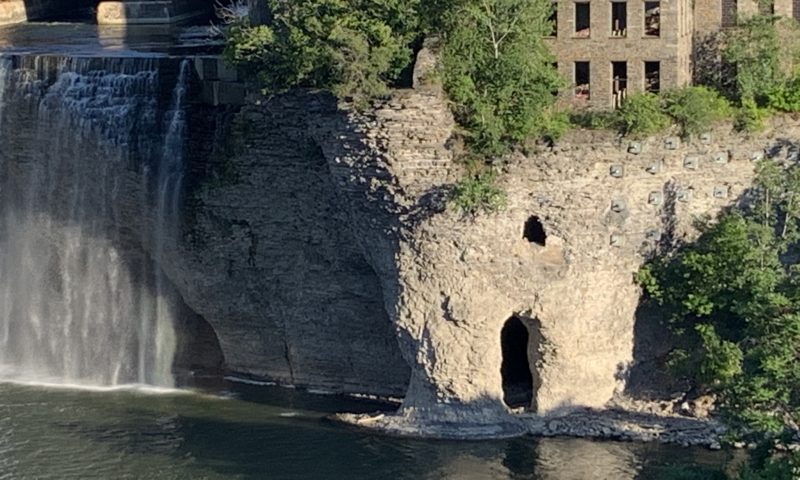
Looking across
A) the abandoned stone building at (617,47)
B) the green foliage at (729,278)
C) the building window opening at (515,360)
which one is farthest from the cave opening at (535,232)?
the abandoned stone building at (617,47)

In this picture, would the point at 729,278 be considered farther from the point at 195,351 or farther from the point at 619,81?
the point at 195,351

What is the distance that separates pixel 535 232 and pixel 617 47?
5752mm

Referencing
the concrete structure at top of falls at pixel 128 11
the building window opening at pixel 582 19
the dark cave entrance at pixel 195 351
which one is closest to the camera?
the building window opening at pixel 582 19

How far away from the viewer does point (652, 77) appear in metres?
56.5

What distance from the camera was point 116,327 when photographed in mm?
62906

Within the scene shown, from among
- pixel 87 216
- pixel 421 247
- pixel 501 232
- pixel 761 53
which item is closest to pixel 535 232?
pixel 501 232

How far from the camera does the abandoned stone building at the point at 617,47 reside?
2195 inches

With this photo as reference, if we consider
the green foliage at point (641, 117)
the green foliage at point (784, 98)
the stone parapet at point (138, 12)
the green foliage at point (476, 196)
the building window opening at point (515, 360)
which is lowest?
the building window opening at point (515, 360)

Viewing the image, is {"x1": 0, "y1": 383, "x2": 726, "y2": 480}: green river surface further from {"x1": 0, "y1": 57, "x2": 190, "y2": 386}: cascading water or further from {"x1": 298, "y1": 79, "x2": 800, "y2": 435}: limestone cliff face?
{"x1": 0, "y1": 57, "x2": 190, "y2": 386}: cascading water

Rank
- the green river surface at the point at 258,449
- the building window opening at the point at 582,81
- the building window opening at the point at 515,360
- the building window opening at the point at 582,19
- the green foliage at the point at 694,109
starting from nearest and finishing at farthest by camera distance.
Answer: the green river surface at the point at 258,449, the green foliage at the point at 694,109, the building window opening at the point at 582,19, the building window opening at the point at 582,81, the building window opening at the point at 515,360

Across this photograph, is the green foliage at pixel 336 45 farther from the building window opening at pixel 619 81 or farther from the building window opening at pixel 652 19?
the building window opening at pixel 652 19

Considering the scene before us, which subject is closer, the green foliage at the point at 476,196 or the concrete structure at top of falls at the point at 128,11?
the green foliage at the point at 476,196

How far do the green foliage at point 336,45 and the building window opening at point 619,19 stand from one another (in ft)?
18.5

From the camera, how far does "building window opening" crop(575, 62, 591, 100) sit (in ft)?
185
